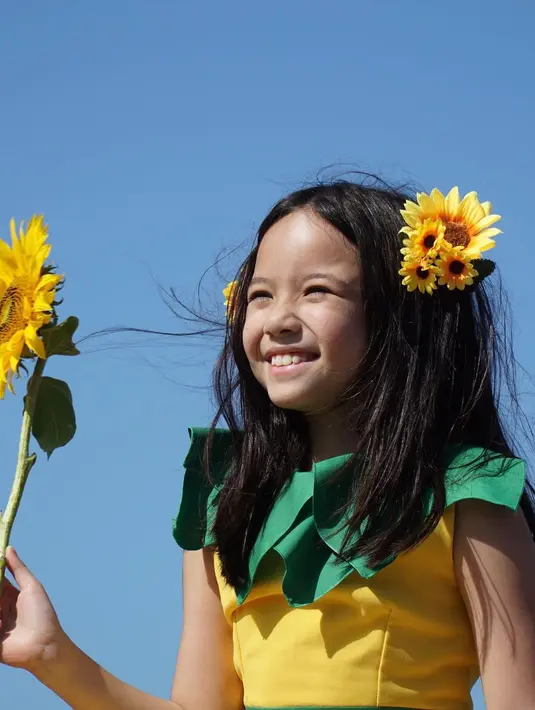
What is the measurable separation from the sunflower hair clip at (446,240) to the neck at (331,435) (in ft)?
1.25

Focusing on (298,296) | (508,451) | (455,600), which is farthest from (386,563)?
(298,296)

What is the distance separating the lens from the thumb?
2768mm

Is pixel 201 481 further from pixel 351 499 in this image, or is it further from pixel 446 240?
pixel 446 240

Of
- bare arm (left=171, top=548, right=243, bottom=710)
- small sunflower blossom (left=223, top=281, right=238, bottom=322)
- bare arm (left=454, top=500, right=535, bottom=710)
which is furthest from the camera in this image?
small sunflower blossom (left=223, top=281, right=238, bottom=322)

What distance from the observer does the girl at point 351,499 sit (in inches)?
115

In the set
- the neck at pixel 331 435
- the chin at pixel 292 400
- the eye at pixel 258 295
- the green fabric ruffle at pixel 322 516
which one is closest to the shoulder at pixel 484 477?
the green fabric ruffle at pixel 322 516

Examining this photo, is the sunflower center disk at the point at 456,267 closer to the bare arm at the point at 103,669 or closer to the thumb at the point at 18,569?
the bare arm at the point at 103,669

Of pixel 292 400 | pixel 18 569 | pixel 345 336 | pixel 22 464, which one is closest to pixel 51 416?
pixel 22 464

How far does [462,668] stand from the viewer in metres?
2.98

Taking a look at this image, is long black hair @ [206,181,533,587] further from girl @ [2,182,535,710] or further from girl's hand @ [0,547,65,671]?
girl's hand @ [0,547,65,671]

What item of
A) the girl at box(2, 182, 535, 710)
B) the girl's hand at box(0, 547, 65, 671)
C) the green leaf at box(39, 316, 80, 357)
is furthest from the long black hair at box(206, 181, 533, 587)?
the green leaf at box(39, 316, 80, 357)

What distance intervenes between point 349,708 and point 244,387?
92 cm

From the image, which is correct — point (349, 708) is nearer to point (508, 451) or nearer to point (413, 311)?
point (508, 451)

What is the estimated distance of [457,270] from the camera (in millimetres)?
3178
